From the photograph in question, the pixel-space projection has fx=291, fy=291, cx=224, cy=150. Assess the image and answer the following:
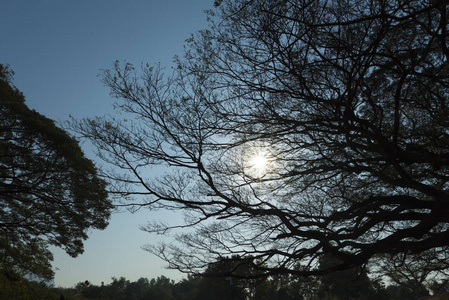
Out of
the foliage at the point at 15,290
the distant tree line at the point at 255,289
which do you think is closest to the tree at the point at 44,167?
the foliage at the point at 15,290

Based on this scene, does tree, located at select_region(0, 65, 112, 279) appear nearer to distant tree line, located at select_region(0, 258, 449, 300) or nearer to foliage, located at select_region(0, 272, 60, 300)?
foliage, located at select_region(0, 272, 60, 300)

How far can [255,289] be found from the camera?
861 cm

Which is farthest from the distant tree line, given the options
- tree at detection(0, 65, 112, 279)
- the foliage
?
tree at detection(0, 65, 112, 279)

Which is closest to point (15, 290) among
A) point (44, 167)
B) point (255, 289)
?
point (44, 167)

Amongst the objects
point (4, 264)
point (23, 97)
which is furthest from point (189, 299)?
point (23, 97)

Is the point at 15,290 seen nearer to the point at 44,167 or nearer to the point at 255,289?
the point at 44,167

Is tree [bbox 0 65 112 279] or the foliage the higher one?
tree [bbox 0 65 112 279]

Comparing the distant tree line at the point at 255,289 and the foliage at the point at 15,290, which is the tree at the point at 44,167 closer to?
the foliage at the point at 15,290

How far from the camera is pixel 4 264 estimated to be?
11.1m

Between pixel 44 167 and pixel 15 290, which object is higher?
pixel 44 167

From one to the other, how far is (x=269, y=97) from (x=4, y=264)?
12.1m

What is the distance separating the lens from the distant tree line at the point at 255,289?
22.6 ft

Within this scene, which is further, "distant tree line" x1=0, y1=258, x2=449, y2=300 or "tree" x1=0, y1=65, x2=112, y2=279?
"tree" x1=0, y1=65, x2=112, y2=279

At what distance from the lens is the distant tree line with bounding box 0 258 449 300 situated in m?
6.89
